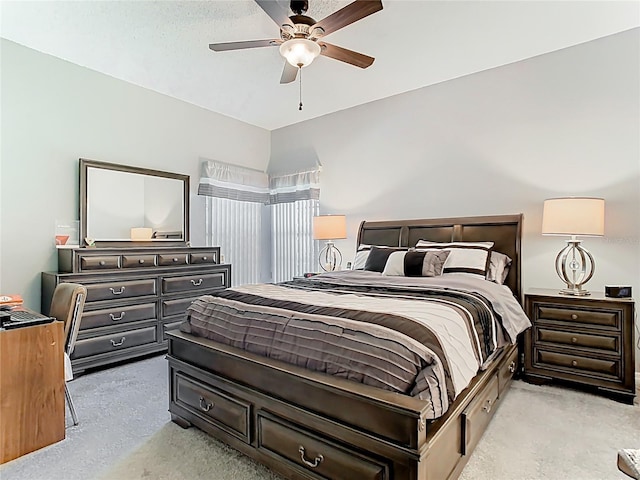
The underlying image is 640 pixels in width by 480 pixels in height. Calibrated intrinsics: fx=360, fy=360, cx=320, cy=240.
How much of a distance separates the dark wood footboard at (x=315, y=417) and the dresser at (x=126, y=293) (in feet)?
4.58

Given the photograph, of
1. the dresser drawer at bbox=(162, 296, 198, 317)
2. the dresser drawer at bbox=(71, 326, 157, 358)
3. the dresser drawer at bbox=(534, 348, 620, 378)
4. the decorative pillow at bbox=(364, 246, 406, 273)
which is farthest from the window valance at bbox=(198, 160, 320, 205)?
the dresser drawer at bbox=(534, 348, 620, 378)

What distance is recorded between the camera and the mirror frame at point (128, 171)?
11.7 feet

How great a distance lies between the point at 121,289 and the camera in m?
3.41

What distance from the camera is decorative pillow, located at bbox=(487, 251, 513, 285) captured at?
125 inches

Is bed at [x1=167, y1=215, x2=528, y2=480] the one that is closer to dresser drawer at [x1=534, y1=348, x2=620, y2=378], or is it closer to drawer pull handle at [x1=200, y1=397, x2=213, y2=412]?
drawer pull handle at [x1=200, y1=397, x2=213, y2=412]

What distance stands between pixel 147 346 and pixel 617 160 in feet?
15.0

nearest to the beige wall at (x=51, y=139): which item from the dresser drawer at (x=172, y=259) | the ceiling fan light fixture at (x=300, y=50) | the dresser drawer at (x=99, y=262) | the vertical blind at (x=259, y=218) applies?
the dresser drawer at (x=99, y=262)

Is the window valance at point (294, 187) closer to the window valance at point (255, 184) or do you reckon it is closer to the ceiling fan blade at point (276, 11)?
the window valance at point (255, 184)

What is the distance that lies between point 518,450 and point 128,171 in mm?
4187

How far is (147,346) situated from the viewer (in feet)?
11.8

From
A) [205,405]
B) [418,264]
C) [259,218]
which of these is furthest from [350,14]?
[259,218]

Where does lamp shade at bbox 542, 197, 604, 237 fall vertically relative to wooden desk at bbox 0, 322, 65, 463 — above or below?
above

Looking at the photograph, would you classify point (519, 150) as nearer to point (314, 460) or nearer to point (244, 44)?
point (244, 44)

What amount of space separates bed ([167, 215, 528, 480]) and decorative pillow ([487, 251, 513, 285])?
18.4 inches
